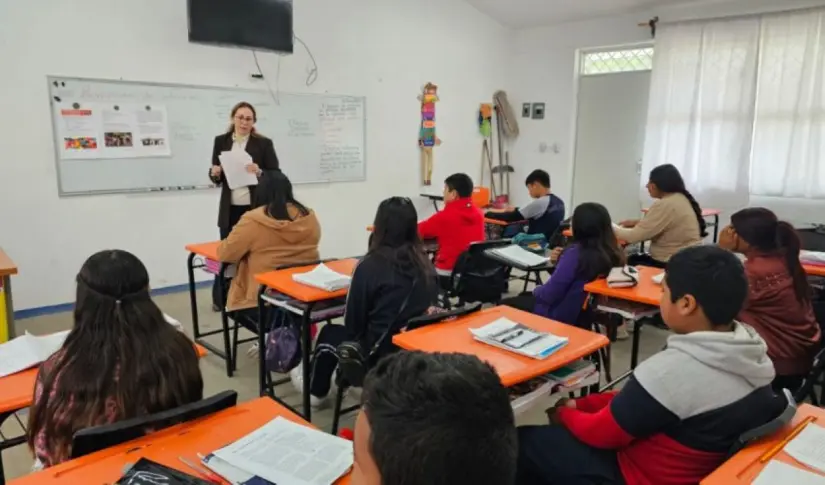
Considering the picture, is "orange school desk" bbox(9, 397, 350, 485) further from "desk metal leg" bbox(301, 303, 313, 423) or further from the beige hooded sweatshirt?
→ the beige hooded sweatshirt

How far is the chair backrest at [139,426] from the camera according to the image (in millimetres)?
1218

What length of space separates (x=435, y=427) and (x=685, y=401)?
873 millimetres

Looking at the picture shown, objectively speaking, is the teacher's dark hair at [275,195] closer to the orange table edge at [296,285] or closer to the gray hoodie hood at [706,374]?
the orange table edge at [296,285]

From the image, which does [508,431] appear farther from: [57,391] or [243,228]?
[243,228]

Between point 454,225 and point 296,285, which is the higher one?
point 454,225

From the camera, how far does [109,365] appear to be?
1354mm

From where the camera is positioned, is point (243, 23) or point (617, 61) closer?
point (243, 23)

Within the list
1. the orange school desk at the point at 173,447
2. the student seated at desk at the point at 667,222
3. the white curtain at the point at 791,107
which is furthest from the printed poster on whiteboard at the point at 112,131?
the white curtain at the point at 791,107

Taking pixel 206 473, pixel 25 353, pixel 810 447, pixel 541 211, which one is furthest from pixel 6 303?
pixel 541 211

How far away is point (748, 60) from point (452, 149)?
3.12m

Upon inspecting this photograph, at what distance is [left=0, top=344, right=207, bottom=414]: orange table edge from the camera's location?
1.51m

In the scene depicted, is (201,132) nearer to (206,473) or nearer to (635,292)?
(635,292)

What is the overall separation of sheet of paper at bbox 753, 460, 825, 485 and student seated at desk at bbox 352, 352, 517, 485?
2.65 feet

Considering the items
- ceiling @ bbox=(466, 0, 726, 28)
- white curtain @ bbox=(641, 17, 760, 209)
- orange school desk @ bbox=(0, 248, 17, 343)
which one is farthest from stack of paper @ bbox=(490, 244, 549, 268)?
ceiling @ bbox=(466, 0, 726, 28)
